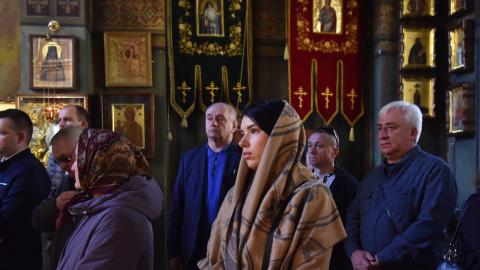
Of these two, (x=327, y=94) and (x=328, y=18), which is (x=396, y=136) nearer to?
(x=327, y=94)

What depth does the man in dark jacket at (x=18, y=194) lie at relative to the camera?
116 inches

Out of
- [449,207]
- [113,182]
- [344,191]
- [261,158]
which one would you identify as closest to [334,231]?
[261,158]

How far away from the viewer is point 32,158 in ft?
10.5

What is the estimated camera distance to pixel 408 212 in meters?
2.90

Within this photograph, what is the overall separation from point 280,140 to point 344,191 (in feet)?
4.94

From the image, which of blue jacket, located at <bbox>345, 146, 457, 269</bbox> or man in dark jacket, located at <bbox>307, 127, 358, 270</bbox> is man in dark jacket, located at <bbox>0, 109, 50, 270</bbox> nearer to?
man in dark jacket, located at <bbox>307, 127, 358, 270</bbox>

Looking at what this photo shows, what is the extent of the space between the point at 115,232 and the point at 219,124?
1.81 metres

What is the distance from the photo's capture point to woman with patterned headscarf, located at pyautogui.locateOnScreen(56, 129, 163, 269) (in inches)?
76.8

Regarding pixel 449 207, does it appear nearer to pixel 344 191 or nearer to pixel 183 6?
pixel 344 191

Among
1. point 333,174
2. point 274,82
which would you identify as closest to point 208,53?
point 274,82

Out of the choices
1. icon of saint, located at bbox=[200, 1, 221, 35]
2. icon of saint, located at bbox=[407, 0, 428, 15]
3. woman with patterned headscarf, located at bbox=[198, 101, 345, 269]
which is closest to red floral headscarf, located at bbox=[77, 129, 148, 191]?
woman with patterned headscarf, located at bbox=[198, 101, 345, 269]

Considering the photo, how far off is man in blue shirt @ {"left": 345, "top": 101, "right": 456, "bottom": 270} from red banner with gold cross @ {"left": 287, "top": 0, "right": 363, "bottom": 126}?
2.67 meters

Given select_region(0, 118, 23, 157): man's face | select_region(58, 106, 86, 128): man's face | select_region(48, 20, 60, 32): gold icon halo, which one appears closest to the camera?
select_region(0, 118, 23, 157): man's face

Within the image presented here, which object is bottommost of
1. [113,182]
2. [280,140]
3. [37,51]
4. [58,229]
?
[58,229]
